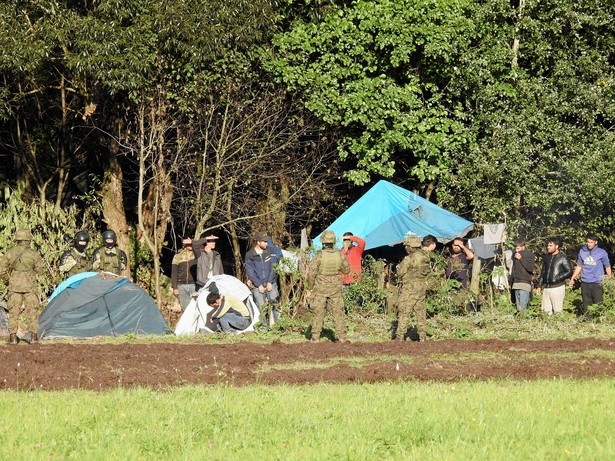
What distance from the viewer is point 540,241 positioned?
20938mm

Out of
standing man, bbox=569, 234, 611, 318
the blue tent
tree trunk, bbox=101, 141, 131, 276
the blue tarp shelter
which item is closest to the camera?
the blue tarp shelter

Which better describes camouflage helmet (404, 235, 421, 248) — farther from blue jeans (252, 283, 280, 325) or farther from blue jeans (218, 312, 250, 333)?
blue jeans (218, 312, 250, 333)

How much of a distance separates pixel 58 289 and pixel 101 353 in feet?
12.2

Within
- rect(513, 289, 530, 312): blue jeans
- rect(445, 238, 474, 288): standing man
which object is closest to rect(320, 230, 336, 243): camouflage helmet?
rect(445, 238, 474, 288): standing man

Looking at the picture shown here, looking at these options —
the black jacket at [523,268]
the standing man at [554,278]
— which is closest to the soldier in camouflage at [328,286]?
the black jacket at [523,268]

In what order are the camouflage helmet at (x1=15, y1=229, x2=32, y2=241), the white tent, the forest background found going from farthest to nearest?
the forest background < the white tent < the camouflage helmet at (x1=15, y1=229, x2=32, y2=241)

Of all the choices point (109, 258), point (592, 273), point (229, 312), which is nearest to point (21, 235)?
point (109, 258)

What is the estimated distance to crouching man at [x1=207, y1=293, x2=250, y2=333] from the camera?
15695 mm

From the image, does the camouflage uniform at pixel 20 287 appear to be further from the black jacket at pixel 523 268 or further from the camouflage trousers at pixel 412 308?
the black jacket at pixel 523 268

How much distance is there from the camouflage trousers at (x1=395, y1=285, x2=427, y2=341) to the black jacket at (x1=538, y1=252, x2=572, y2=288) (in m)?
3.65

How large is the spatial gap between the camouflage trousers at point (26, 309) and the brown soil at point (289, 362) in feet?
1.53

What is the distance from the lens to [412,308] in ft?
46.3

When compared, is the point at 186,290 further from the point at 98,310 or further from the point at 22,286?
the point at 22,286

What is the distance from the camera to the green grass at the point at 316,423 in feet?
21.4
